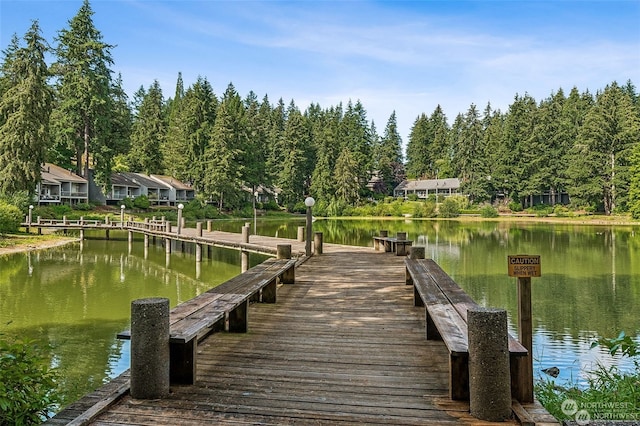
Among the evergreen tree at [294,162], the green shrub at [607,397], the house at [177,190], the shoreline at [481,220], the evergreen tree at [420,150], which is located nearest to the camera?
the green shrub at [607,397]

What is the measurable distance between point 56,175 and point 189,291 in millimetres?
35704

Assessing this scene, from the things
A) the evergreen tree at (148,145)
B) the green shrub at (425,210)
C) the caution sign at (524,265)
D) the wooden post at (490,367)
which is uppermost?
the evergreen tree at (148,145)

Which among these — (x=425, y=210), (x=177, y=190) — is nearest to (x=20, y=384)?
(x=425, y=210)

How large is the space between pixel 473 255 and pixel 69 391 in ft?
61.0

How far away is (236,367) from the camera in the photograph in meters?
4.32

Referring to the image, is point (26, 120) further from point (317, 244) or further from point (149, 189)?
point (317, 244)

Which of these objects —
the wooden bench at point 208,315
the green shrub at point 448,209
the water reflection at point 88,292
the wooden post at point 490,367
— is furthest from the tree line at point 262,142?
the wooden post at point 490,367

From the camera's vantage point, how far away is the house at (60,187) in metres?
42.5

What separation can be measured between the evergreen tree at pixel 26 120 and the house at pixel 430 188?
169 ft

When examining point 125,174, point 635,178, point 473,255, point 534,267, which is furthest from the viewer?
point 125,174

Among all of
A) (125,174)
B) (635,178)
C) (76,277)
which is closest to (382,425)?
(76,277)

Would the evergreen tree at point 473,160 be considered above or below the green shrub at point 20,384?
above

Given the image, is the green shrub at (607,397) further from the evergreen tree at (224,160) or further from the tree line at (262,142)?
the evergreen tree at (224,160)

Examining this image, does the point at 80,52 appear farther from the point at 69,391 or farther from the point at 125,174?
the point at 69,391
